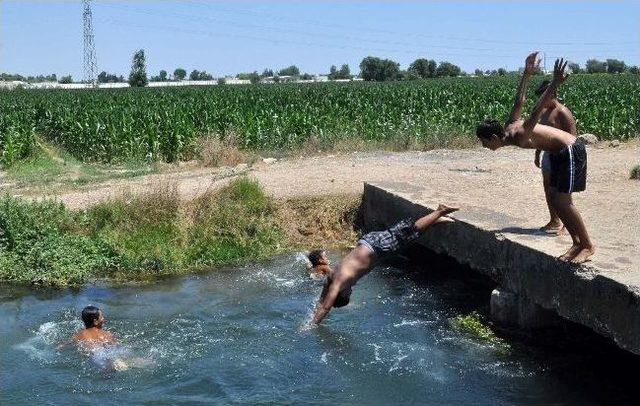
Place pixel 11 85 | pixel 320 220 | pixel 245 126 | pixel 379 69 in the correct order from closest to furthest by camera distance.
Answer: pixel 320 220
pixel 245 126
pixel 11 85
pixel 379 69

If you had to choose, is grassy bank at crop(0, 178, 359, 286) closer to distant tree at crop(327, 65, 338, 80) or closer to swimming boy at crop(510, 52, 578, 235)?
swimming boy at crop(510, 52, 578, 235)

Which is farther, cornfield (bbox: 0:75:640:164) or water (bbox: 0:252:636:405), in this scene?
cornfield (bbox: 0:75:640:164)

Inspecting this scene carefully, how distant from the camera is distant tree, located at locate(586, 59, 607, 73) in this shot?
96500 millimetres

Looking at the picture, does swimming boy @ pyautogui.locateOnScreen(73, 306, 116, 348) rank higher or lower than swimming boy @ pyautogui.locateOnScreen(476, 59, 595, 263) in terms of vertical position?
lower

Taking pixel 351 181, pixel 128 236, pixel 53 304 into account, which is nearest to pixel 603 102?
pixel 351 181

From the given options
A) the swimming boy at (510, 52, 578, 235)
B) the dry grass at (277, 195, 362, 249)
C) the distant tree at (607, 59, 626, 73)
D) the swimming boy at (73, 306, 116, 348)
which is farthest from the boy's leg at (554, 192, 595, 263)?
the distant tree at (607, 59, 626, 73)

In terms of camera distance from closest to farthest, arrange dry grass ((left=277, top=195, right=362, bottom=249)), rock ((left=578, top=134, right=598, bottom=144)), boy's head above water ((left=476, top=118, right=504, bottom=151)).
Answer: boy's head above water ((left=476, top=118, right=504, bottom=151)) < dry grass ((left=277, top=195, right=362, bottom=249)) < rock ((left=578, top=134, right=598, bottom=144))

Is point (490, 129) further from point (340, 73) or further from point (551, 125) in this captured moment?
point (340, 73)

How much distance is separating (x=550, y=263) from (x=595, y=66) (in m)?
97.6

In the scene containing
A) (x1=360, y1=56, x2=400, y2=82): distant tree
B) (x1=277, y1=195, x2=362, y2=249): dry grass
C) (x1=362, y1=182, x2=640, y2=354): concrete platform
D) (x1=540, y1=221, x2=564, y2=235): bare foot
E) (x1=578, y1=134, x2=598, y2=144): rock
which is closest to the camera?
(x1=362, y1=182, x2=640, y2=354): concrete platform

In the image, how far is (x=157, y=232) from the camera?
12406 millimetres

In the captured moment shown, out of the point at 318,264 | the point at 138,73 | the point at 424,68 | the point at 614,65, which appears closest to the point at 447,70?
the point at 424,68

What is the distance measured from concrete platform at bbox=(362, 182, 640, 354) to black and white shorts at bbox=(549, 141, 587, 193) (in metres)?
0.71

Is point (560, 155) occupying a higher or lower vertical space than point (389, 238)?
higher
